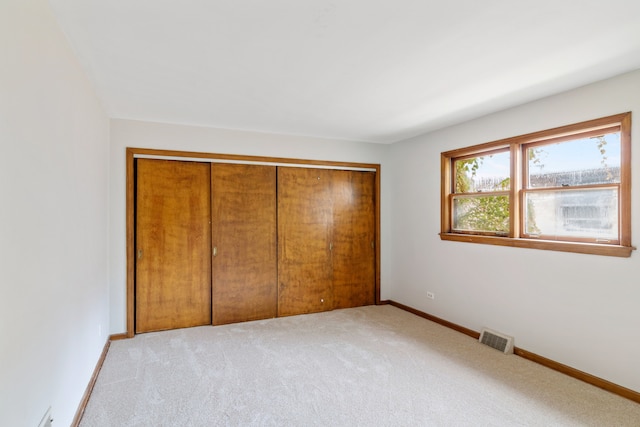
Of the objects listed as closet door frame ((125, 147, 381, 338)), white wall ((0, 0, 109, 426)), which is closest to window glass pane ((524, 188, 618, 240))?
closet door frame ((125, 147, 381, 338))

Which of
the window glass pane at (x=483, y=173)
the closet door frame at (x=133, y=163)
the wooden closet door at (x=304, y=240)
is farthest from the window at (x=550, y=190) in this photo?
the closet door frame at (x=133, y=163)

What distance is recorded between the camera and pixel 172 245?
3.96 meters

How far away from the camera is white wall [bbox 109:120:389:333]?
3709 mm

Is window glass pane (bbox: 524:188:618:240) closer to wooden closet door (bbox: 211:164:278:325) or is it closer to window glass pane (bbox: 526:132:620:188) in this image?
window glass pane (bbox: 526:132:620:188)

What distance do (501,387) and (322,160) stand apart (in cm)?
330

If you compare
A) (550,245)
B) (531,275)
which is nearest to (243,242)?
(531,275)

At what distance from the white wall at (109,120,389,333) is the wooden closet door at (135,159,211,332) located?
6.8 inches

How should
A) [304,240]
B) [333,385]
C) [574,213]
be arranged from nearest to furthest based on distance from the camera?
1. [333,385]
2. [574,213]
3. [304,240]

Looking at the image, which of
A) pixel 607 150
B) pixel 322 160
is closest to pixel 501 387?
pixel 607 150

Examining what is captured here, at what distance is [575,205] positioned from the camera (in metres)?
2.94

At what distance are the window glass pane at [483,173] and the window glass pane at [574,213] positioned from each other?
1.23 ft

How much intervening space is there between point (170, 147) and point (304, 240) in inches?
81.4

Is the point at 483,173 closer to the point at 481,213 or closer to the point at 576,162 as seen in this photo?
the point at 481,213

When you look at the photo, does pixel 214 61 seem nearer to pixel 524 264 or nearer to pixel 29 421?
pixel 29 421
